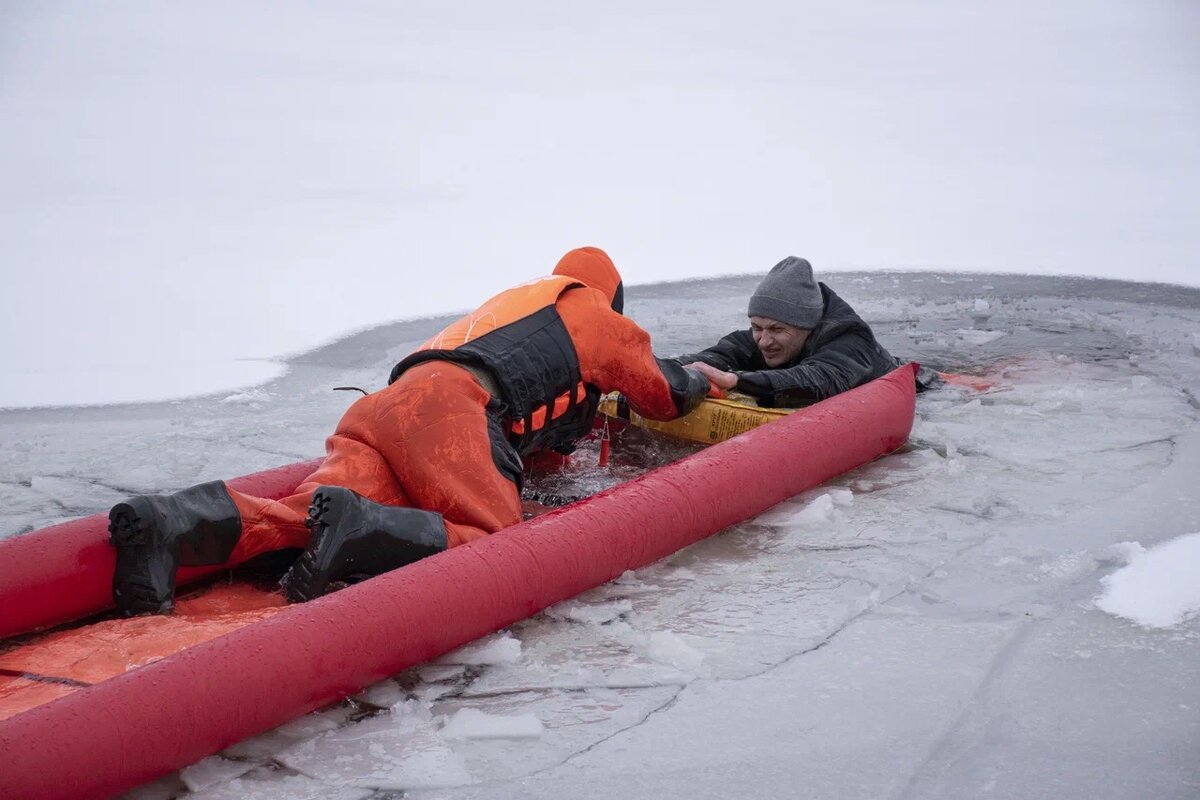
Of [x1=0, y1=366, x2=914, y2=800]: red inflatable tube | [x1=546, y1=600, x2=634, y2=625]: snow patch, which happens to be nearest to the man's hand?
[x1=0, y1=366, x2=914, y2=800]: red inflatable tube

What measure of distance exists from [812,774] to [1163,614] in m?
1.20

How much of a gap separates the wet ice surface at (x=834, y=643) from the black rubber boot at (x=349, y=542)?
0.29 metres

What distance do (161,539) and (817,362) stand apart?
2515 millimetres

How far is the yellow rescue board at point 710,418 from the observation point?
4441mm

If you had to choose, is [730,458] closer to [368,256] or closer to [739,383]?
[739,383]

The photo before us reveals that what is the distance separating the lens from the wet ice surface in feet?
8.34

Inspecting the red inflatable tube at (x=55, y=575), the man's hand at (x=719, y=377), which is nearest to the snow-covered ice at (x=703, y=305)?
the man's hand at (x=719, y=377)

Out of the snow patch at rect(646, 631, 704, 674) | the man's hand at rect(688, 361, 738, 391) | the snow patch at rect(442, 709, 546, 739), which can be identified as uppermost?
the man's hand at rect(688, 361, 738, 391)

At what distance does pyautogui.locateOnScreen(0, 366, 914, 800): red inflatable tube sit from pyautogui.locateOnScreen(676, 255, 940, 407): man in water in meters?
0.50

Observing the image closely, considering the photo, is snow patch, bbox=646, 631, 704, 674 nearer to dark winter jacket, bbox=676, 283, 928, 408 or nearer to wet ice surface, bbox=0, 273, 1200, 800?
wet ice surface, bbox=0, 273, 1200, 800

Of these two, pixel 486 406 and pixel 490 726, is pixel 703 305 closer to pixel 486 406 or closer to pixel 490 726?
pixel 486 406

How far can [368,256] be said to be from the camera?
8.31m

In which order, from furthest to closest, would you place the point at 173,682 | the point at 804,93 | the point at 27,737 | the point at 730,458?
the point at 804,93, the point at 730,458, the point at 173,682, the point at 27,737

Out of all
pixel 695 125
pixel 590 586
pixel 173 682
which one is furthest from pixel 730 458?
pixel 695 125
